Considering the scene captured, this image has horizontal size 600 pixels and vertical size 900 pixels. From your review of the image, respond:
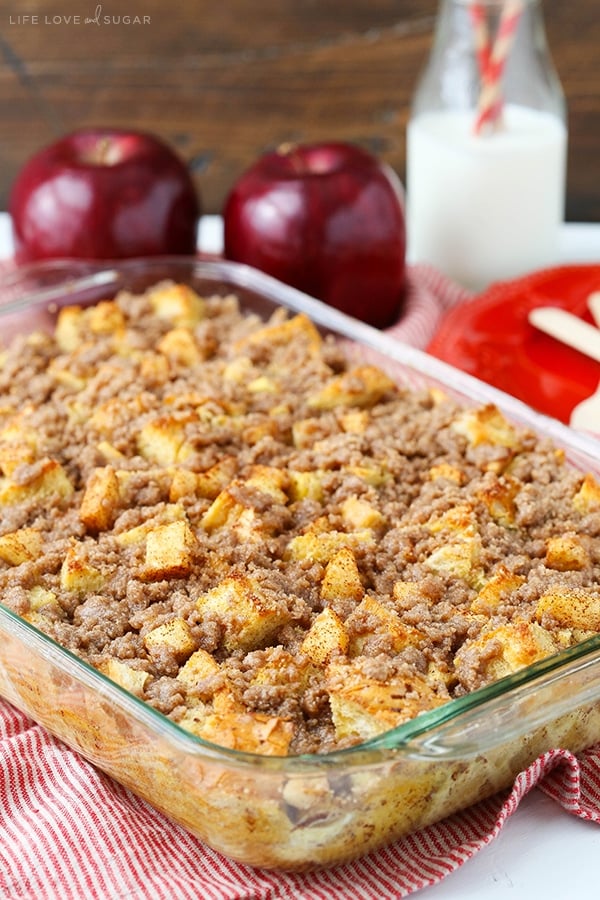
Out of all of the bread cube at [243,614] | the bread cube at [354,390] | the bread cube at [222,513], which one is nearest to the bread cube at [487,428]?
the bread cube at [354,390]

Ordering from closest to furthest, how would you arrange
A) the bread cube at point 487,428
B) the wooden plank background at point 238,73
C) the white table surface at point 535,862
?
the white table surface at point 535,862, the bread cube at point 487,428, the wooden plank background at point 238,73

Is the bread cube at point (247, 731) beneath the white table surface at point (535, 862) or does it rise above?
above

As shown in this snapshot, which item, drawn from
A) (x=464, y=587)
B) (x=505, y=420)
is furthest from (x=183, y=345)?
(x=464, y=587)

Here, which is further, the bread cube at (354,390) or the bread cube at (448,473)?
the bread cube at (354,390)

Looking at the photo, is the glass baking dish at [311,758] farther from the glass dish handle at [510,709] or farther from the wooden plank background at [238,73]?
the wooden plank background at [238,73]

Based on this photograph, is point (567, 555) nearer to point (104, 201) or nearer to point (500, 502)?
point (500, 502)

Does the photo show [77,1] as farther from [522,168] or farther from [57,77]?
[522,168]
